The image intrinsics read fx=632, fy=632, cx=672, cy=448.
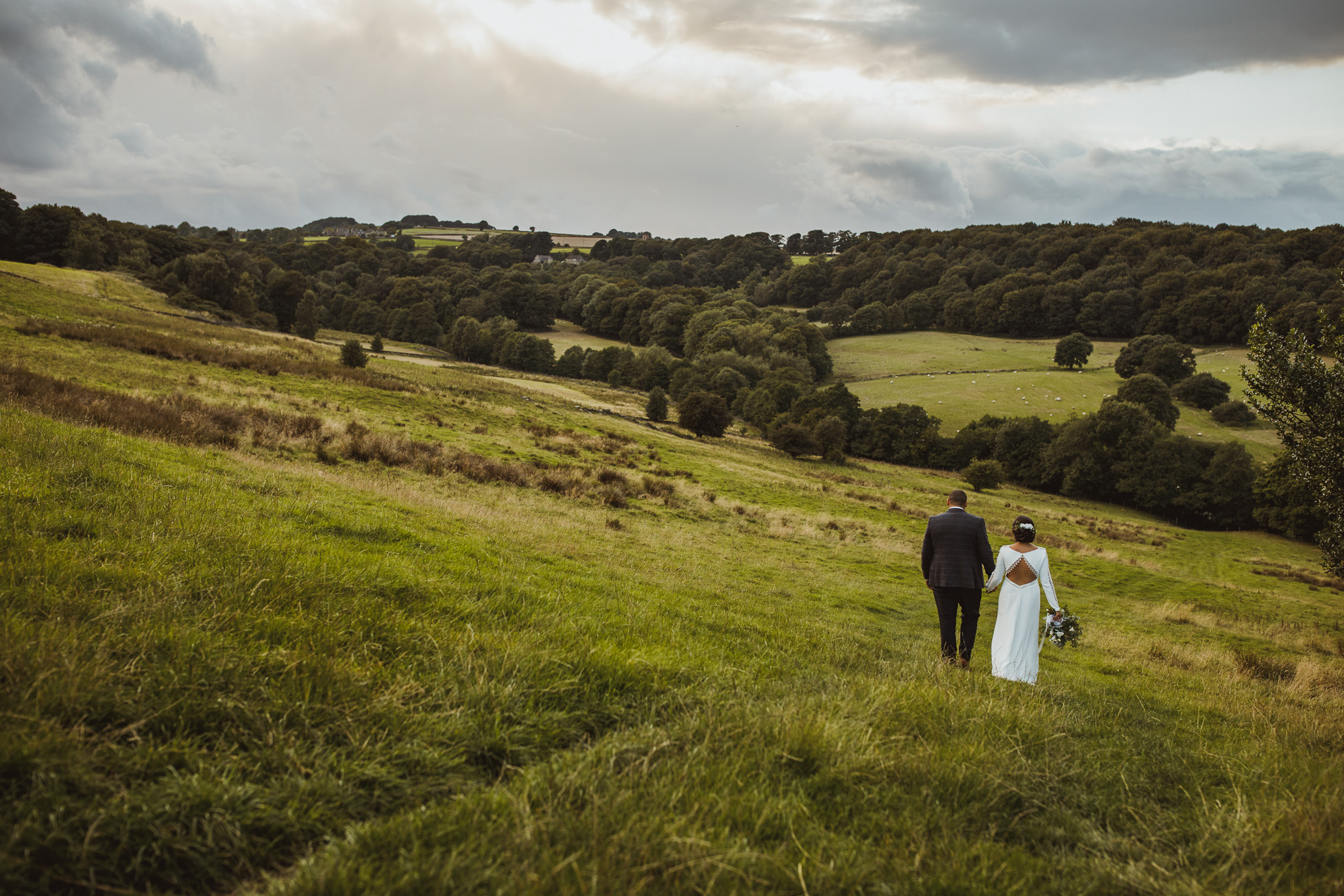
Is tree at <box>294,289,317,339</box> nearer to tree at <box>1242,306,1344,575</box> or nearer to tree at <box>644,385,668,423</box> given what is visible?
tree at <box>644,385,668,423</box>

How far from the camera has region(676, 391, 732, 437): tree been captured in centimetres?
6731

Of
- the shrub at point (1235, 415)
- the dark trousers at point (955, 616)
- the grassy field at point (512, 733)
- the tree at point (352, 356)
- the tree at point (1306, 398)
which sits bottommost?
the dark trousers at point (955, 616)

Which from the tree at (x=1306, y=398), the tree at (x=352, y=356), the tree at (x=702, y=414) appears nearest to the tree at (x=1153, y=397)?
the tree at (x=702, y=414)

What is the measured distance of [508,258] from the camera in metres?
189

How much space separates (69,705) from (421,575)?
424cm

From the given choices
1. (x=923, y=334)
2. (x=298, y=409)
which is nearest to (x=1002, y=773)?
(x=298, y=409)

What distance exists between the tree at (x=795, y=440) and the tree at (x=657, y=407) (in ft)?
44.2

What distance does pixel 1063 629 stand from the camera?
9.48 m

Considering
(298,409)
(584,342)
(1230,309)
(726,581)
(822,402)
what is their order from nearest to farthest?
1. (726,581)
2. (298,409)
3. (822,402)
4. (1230,309)
5. (584,342)

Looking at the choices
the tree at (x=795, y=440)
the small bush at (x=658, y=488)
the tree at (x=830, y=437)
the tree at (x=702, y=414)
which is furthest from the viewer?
the tree at (x=795, y=440)

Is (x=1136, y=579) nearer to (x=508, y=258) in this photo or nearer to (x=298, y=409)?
(x=298, y=409)

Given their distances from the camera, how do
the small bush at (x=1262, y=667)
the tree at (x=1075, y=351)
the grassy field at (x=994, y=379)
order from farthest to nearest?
1. the tree at (x=1075, y=351)
2. the grassy field at (x=994, y=379)
3. the small bush at (x=1262, y=667)

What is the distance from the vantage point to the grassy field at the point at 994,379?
86.4 m

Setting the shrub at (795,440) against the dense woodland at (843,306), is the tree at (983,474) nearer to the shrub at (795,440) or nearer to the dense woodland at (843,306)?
the dense woodland at (843,306)
